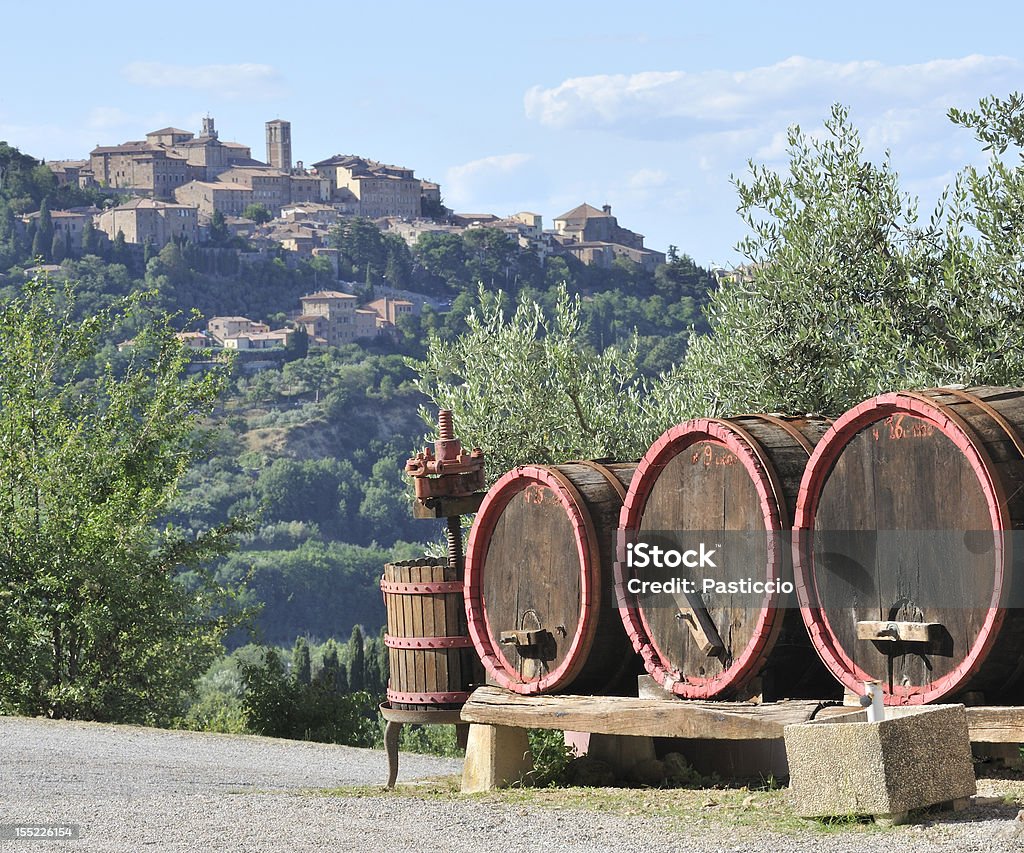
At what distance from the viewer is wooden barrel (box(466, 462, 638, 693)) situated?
6809 millimetres

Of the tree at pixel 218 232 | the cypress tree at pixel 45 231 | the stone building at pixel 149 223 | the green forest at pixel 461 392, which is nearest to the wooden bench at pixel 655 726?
the green forest at pixel 461 392

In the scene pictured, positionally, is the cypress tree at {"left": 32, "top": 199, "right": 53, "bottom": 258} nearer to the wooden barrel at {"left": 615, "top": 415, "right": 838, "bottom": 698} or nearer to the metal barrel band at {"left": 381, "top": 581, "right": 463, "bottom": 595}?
the metal barrel band at {"left": 381, "top": 581, "right": 463, "bottom": 595}

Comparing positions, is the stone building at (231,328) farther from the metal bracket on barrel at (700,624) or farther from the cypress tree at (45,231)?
the metal bracket on barrel at (700,624)

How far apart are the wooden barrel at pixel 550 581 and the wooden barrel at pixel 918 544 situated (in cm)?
119

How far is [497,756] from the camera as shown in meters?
7.26

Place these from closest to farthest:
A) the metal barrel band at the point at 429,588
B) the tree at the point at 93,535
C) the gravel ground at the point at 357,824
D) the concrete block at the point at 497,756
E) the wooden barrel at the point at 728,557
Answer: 1. the gravel ground at the point at 357,824
2. the wooden barrel at the point at 728,557
3. the concrete block at the point at 497,756
4. the metal barrel band at the point at 429,588
5. the tree at the point at 93,535

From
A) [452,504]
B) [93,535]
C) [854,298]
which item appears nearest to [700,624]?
[452,504]

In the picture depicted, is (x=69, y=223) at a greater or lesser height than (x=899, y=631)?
greater

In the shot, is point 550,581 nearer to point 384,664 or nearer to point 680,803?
point 680,803

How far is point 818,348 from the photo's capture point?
10828 mm

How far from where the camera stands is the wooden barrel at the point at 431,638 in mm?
7715

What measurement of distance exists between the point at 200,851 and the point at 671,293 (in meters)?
177

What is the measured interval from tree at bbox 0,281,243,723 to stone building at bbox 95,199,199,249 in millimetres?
169490

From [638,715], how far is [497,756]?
1085 millimetres
